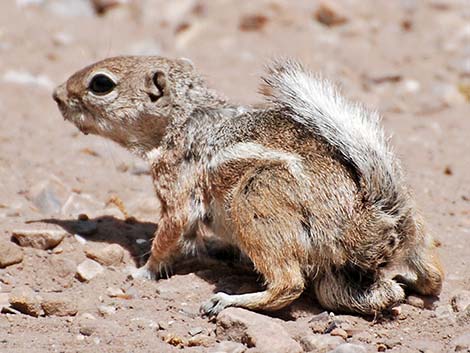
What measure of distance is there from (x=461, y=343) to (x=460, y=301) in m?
0.65

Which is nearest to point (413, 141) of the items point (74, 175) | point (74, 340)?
point (74, 175)

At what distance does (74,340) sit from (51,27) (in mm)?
6578

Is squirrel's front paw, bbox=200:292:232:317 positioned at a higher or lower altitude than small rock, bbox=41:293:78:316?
lower

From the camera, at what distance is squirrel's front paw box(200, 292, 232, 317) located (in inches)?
194

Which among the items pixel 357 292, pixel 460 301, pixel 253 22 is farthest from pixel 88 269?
pixel 253 22

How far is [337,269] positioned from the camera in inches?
195

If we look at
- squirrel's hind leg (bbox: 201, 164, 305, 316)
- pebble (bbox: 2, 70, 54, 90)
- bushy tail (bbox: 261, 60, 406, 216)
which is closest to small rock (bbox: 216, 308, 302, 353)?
squirrel's hind leg (bbox: 201, 164, 305, 316)

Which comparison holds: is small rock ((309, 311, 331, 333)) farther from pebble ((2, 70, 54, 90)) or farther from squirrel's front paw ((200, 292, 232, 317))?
pebble ((2, 70, 54, 90))

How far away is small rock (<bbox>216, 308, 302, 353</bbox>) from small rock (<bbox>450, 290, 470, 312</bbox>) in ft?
3.53

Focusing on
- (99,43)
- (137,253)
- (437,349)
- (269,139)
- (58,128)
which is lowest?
(437,349)

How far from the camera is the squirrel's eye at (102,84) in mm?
5938

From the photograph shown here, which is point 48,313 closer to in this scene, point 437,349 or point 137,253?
point 137,253

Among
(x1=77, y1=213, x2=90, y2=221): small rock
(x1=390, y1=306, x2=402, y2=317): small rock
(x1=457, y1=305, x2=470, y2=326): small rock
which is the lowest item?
(x1=457, y1=305, x2=470, y2=326): small rock

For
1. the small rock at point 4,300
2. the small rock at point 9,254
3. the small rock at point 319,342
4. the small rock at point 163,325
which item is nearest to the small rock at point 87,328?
the small rock at point 163,325
